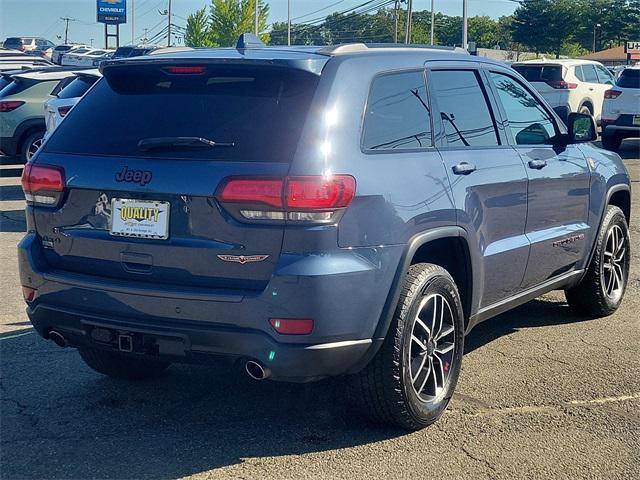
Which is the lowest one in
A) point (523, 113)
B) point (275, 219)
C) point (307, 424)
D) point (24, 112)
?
point (307, 424)

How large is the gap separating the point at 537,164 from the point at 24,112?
1139 centimetres

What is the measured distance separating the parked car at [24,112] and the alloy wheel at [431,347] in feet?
37.8

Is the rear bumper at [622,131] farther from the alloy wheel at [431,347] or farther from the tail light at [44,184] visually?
the tail light at [44,184]

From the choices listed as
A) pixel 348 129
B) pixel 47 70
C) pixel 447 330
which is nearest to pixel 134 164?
pixel 348 129

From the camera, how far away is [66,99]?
40.7 feet

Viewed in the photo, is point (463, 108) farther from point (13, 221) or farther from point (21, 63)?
point (21, 63)

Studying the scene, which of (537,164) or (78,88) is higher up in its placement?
(78,88)

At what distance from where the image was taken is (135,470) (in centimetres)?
393

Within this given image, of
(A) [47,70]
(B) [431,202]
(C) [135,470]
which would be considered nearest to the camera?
(C) [135,470]

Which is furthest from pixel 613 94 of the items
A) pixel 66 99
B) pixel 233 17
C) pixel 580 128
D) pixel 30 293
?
pixel 233 17

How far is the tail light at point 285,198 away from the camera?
375 cm

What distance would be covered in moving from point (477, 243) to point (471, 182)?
0.31m

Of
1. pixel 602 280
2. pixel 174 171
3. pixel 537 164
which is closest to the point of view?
pixel 174 171

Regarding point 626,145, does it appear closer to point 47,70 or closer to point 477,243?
point 47,70
